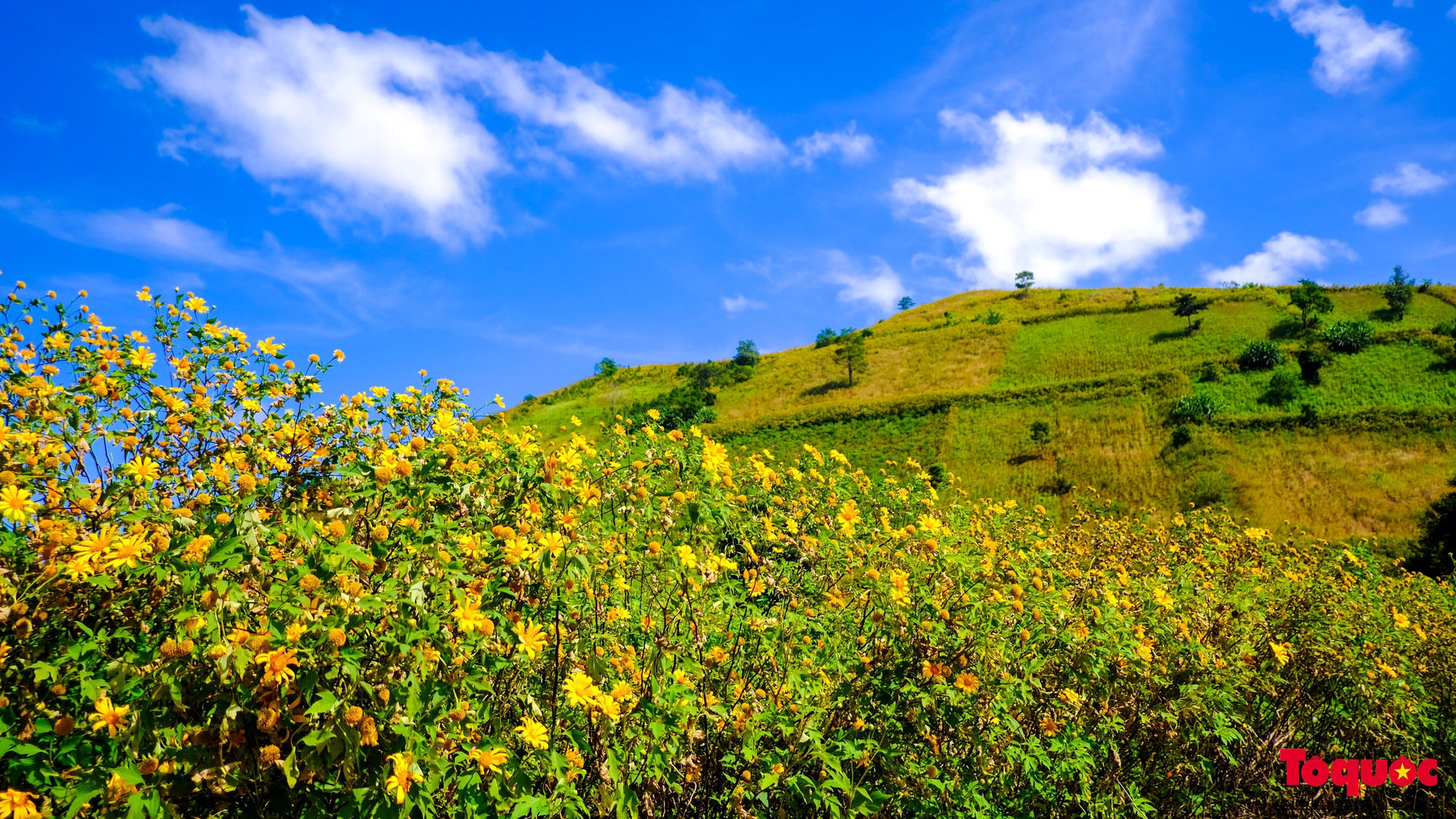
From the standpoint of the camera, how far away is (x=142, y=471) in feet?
7.33

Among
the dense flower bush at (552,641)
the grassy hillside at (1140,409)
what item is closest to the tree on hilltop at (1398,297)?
the grassy hillside at (1140,409)

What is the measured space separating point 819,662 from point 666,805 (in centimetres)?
97

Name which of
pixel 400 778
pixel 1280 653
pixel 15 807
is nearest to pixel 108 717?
pixel 15 807

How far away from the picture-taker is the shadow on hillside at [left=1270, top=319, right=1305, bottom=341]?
45.3m

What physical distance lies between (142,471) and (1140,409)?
43.9m

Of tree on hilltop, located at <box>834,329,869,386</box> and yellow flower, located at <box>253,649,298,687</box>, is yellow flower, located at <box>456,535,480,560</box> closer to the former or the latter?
yellow flower, located at <box>253,649,298,687</box>

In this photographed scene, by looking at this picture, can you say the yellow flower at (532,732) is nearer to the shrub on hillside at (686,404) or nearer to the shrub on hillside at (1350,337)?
the shrub on hillside at (686,404)

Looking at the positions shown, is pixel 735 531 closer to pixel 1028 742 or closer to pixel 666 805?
pixel 666 805

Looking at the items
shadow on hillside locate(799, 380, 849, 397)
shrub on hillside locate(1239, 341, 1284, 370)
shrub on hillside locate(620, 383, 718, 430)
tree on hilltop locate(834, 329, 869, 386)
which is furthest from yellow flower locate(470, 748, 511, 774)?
tree on hilltop locate(834, 329, 869, 386)

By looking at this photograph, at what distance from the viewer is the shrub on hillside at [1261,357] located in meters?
40.4

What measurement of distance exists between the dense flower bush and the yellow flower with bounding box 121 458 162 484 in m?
0.02

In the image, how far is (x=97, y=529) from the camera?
2162mm

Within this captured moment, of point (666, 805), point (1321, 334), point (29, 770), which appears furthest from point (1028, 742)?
point (1321, 334)

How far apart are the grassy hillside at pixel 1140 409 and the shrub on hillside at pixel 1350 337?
655 mm
